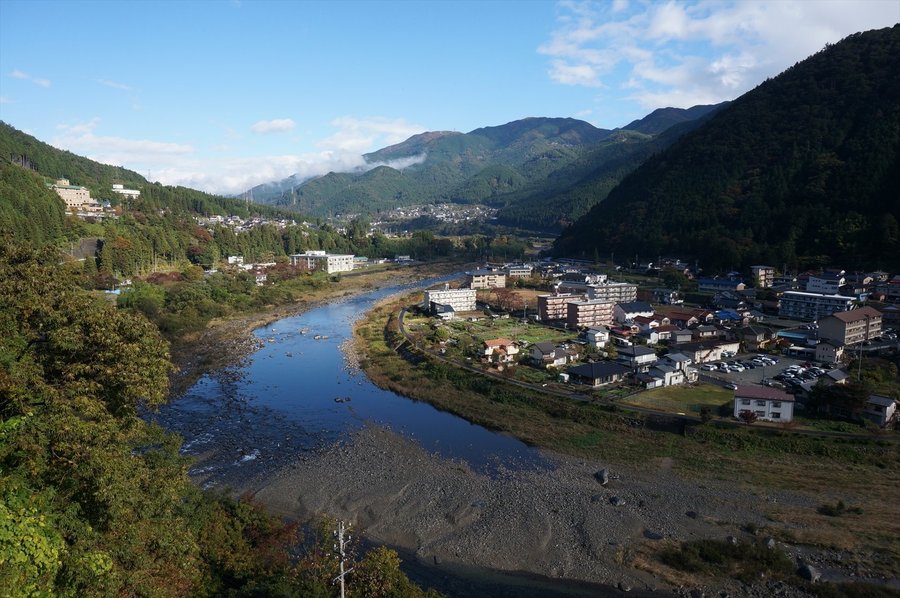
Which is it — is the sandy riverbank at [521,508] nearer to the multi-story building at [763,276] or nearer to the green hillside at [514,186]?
the multi-story building at [763,276]

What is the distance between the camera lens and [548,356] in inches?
799

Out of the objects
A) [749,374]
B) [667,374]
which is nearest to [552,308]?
[667,374]

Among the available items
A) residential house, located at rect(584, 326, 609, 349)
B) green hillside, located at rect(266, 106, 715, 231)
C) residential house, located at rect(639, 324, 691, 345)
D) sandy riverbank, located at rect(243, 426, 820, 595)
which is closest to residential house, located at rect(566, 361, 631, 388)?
residential house, located at rect(584, 326, 609, 349)

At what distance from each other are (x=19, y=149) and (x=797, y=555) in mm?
67974

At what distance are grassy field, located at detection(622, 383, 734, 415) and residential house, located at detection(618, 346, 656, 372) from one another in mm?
2022

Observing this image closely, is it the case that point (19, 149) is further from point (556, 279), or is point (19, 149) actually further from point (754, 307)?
point (754, 307)

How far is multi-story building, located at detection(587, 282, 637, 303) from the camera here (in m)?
31.8

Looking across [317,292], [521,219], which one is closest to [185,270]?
[317,292]

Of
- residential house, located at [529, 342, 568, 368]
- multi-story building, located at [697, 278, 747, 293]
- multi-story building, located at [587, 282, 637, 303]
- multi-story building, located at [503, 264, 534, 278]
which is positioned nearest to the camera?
residential house, located at [529, 342, 568, 368]

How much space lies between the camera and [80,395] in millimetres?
6605

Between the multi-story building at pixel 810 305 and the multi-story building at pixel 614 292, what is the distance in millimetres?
7844

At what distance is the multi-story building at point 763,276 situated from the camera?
33.0 m

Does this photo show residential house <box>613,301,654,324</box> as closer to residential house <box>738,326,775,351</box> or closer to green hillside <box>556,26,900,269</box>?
residential house <box>738,326,775,351</box>

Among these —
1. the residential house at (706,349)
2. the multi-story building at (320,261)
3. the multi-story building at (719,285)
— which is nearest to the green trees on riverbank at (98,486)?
the residential house at (706,349)
